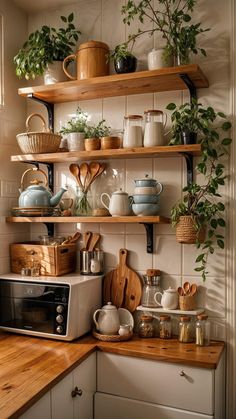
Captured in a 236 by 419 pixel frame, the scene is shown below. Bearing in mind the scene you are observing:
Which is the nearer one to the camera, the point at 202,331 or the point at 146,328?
the point at 202,331

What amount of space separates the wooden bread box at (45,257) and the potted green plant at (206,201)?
24.9 inches

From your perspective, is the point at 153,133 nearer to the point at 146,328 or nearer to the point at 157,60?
the point at 157,60

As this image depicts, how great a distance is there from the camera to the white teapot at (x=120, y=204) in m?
2.08

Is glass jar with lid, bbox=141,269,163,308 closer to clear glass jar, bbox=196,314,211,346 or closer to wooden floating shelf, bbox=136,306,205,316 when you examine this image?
wooden floating shelf, bbox=136,306,205,316

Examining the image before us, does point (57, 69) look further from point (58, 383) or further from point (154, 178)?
point (58, 383)

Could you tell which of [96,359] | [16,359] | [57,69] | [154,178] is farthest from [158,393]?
[57,69]

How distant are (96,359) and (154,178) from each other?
0.94m

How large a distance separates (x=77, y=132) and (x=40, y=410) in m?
1.35

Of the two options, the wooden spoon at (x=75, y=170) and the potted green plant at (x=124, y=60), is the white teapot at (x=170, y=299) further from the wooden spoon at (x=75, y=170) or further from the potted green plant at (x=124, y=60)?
the potted green plant at (x=124, y=60)

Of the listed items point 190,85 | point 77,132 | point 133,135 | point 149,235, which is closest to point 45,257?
point 149,235

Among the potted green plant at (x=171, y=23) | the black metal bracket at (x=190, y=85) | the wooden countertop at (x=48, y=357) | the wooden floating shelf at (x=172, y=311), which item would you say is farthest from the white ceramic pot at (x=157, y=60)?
the wooden countertop at (x=48, y=357)

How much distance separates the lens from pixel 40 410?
4.92ft

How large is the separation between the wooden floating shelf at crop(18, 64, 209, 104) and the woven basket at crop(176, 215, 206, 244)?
0.65 metres

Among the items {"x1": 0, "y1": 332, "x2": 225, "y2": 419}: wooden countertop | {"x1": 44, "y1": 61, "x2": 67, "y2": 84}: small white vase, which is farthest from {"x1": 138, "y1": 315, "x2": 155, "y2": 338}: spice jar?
{"x1": 44, "y1": 61, "x2": 67, "y2": 84}: small white vase
